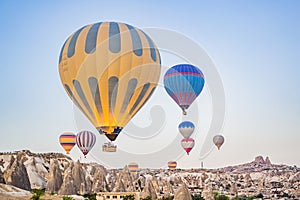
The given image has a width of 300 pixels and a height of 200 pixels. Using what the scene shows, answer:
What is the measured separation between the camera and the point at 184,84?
2991 cm

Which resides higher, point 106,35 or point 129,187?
point 106,35

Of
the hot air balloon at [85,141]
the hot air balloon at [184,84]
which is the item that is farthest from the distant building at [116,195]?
the hot air balloon at [184,84]

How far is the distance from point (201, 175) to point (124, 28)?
286 ft

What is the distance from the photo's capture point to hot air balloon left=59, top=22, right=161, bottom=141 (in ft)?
63.7

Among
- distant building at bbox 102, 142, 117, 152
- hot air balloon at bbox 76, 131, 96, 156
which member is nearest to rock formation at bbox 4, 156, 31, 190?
hot air balloon at bbox 76, 131, 96, 156

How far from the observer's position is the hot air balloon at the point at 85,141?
37406 millimetres

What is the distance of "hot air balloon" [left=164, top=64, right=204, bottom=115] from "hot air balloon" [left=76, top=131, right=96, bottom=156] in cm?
1045

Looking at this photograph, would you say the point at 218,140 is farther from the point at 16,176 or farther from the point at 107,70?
the point at 107,70

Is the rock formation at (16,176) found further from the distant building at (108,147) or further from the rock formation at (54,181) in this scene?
the distant building at (108,147)

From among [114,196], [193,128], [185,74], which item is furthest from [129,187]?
[185,74]

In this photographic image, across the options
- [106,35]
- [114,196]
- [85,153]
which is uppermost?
[106,35]

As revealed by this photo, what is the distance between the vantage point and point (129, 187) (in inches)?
2037

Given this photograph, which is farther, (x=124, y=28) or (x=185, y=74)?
(x=185, y=74)

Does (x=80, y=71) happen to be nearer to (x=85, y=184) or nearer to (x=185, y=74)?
(x=185, y=74)
